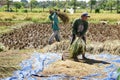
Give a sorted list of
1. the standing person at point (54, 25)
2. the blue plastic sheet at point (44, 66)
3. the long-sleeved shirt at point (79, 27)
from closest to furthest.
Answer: the blue plastic sheet at point (44, 66) < the long-sleeved shirt at point (79, 27) < the standing person at point (54, 25)

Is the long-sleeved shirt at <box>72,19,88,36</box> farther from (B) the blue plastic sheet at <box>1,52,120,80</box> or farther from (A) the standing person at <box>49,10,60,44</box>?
(A) the standing person at <box>49,10,60,44</box>

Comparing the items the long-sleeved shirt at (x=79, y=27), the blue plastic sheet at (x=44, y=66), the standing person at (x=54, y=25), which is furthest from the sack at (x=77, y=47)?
the standing person at (x=54, y=25)

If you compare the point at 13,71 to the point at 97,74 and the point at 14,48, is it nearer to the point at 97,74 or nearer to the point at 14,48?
the point at 97,74

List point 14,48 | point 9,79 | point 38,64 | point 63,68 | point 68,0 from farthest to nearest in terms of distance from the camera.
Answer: point 68,0 < point 14,48 < point 38,64 < point 63,68 < point 9,79

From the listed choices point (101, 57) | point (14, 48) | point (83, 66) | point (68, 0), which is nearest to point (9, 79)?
point (83, 66)

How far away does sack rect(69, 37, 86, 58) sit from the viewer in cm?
972

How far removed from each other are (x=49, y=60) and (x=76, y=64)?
4.91 feet

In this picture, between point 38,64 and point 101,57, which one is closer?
point 38,64

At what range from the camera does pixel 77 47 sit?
973 centimetres

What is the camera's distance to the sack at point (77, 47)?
9719mm

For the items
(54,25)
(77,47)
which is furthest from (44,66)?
(54,25)

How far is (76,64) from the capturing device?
8859mm

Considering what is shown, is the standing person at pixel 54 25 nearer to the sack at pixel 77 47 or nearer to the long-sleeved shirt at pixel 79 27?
the long-sleeved shirt at pixel 79 27

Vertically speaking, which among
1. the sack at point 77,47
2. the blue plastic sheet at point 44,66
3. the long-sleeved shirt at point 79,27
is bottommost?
the blue plastic sheet at point 44,66
